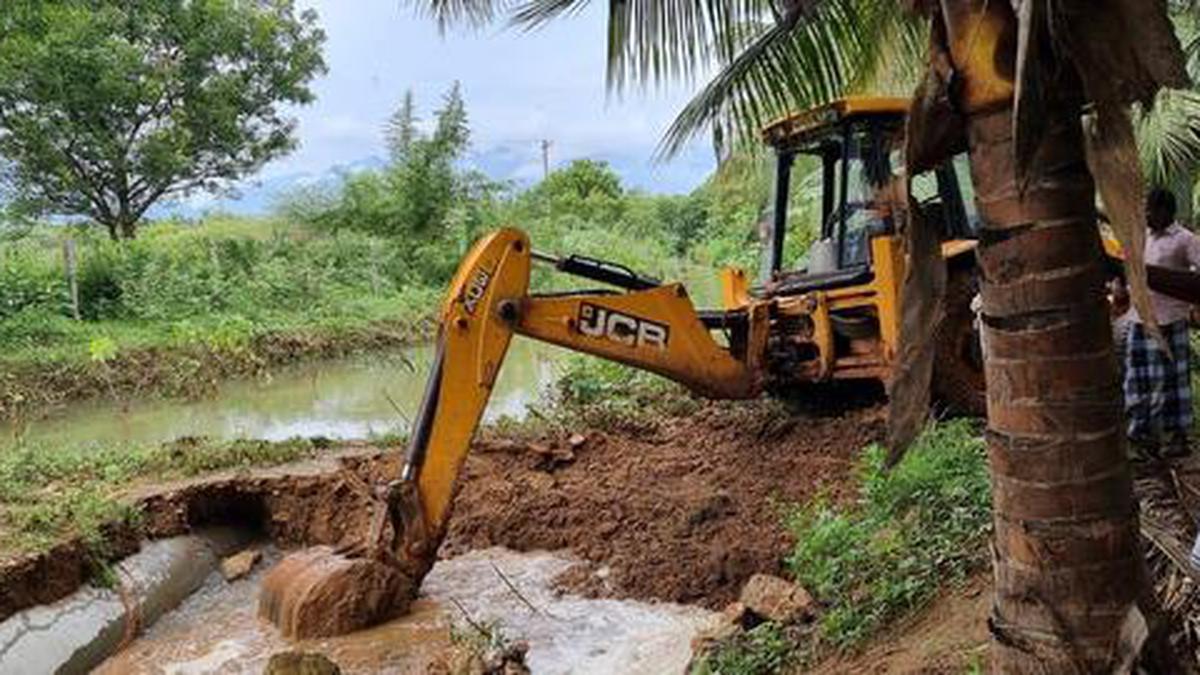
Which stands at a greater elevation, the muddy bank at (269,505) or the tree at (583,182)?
the tree at (583,182)

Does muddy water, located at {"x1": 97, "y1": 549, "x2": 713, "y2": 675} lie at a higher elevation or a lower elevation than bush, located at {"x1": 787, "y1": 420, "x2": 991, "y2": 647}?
lower

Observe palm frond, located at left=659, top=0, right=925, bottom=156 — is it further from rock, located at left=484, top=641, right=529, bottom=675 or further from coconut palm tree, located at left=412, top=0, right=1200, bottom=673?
coconut palm tree, located at left=412, top=0, right=1200, bottom=673

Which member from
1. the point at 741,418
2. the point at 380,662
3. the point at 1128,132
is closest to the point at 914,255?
the point at 1128,132

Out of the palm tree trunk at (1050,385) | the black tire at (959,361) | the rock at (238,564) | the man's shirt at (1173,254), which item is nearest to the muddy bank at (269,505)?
the rock at (238,564)

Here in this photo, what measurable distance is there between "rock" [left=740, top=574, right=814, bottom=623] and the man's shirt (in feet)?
8.22

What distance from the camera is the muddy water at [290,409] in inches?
526

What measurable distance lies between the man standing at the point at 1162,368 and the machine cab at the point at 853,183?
134 centimetres

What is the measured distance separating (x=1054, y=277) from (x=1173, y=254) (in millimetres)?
4388

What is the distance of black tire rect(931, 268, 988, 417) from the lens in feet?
24.9

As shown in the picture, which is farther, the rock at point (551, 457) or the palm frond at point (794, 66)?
the rock at point (551, 457)

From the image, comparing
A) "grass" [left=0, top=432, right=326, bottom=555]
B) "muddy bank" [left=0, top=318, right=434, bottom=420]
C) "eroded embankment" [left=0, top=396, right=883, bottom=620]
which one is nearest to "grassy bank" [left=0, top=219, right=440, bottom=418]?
"muddy bank" [left=0, top=318, right=434, bottom=420]

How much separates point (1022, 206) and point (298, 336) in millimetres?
18297

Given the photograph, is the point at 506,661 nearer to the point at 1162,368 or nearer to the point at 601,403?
the point at 1162,368

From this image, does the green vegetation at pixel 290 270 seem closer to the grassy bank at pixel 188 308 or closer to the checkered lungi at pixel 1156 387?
the grassy bank at pixel 188 308
